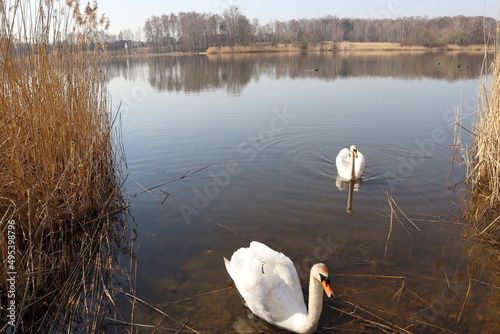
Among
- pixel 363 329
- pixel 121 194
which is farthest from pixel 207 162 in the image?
pixel 363 329

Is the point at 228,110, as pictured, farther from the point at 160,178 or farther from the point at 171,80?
the point at 171,80

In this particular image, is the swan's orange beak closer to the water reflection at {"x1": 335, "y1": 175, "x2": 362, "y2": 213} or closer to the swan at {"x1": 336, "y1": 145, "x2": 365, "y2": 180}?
the water reflection at {"x1": 335, "y1": 175, "x2": 362, "y2": 213}

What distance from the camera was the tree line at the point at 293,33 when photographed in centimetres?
6806

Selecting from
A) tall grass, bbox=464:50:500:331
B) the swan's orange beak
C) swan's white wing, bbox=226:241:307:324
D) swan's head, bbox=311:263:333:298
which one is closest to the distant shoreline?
tall grass, bbox=464:50:500:331

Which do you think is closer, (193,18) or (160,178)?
(160,178)

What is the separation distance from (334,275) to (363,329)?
1029 millimetres

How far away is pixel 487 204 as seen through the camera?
664 cm

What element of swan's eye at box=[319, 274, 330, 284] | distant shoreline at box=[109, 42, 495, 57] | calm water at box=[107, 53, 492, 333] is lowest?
calm water at box=[107, 53, 492, 333]

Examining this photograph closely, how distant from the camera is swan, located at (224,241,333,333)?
4.00 m

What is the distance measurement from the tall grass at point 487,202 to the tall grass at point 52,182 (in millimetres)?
5329

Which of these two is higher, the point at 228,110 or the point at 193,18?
the point at 193,18

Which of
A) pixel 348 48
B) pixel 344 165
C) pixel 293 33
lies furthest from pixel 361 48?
pixel 344 165

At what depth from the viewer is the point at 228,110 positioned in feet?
55.7

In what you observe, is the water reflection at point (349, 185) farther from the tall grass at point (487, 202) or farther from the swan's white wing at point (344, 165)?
the tall grass at point (487, 202)
